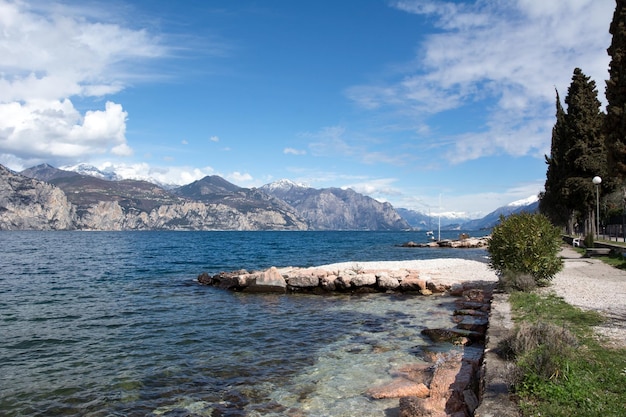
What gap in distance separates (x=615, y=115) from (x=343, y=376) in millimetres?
23307

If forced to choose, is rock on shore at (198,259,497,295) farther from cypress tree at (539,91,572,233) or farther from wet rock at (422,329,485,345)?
cypress tree at (539,91,572,233)

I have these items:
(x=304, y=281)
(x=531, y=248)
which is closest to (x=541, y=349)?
(x=531, y=248)

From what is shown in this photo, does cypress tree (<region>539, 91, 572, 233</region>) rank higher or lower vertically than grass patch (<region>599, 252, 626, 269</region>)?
higher

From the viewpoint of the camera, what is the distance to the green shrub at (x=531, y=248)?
18.8 m

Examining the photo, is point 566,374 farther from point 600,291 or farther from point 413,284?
point 413,284

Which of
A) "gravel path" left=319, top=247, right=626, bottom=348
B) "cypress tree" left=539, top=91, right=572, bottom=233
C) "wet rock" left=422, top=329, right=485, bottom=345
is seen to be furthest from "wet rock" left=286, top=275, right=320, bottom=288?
"cypress tree" left=539, top=91, right=572, bottom=233

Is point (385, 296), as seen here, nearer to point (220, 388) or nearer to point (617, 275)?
point (617, 275)

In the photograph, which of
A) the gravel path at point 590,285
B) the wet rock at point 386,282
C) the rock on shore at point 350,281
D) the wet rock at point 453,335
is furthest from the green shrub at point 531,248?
the wet rock at point 386,282

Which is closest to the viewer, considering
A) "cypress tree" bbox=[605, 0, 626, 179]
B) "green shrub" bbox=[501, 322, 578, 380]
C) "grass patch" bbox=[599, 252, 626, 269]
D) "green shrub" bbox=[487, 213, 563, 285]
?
"green shrub" bbox=[501, 322, 578, 380]

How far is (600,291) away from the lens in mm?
16703

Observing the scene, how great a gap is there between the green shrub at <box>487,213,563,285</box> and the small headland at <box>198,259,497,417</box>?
7.31ft

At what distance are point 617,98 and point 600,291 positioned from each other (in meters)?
13.5

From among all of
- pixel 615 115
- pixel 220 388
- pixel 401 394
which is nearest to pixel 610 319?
pixel 401 394

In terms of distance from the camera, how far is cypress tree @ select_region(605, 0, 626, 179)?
23.6 meters
